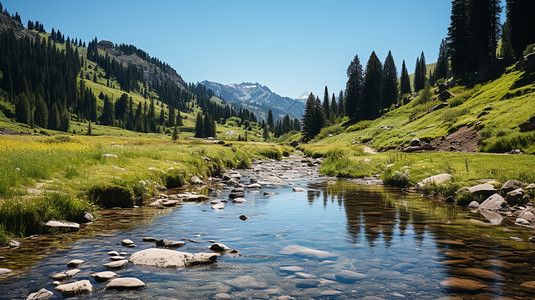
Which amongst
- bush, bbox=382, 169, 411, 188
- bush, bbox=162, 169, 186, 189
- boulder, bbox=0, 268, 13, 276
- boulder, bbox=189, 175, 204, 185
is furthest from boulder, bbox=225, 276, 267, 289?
bush, bbox=382, 169, 411, 188

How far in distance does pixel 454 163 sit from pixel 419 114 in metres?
44.9

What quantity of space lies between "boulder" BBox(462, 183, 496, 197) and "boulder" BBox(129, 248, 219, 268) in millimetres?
13307

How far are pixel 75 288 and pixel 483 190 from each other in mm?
16325

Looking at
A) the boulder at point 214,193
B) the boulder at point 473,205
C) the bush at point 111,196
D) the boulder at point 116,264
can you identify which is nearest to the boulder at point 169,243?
the boulder at point 116,264

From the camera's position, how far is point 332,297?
523 centimetres

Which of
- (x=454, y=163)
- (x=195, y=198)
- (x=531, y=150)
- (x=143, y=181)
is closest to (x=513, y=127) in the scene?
(x=531, y=150)

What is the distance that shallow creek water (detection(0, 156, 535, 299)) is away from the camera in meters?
5.44

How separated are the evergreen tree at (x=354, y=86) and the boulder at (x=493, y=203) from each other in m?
95.8

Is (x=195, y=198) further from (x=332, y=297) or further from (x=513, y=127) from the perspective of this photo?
(x=513, y=127)

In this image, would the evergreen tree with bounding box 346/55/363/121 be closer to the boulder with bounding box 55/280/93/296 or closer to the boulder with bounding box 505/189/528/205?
the boulder with bounding box 505/189/528/205

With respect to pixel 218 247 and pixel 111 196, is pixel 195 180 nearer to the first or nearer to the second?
pixel 111 196

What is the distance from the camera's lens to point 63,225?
884 cm

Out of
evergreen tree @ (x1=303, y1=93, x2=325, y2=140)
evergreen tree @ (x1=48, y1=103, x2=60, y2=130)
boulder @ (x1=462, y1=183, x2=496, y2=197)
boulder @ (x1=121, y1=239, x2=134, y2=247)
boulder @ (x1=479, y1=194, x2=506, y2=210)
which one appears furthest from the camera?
evergreen tree @ (x1=48, y1=103, x2=60, y2=130)

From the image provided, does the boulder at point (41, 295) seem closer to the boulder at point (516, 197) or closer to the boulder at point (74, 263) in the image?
the boulder at point (74, 263)
